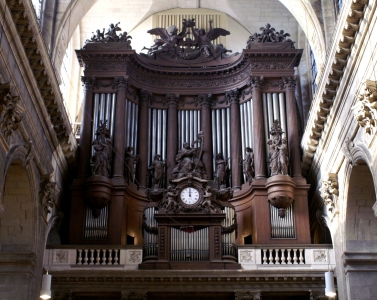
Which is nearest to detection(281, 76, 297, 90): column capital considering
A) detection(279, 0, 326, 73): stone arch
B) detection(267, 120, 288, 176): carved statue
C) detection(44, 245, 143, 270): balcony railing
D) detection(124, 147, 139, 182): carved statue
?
detection(279, 0, 326, 73): stone arch

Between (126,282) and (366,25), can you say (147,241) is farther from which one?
(366,25)

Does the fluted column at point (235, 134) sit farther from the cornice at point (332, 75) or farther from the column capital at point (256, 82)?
the cornice at point (332, 75)

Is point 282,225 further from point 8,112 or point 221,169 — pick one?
point 8,112

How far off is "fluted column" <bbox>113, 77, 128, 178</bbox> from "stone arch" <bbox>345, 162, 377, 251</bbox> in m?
7.07

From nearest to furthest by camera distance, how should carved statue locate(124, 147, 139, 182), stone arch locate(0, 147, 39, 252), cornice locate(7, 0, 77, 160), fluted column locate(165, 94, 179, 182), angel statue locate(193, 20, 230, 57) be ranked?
cornice locate(7, 0, 77, 160) → stone arch locate(0, 147, 39, 252) → carved statue locate(124, 147, 139, 182) → fluted column locate(165, 94, 179, 182) → angel statue locate(193, 20, 230, 57)

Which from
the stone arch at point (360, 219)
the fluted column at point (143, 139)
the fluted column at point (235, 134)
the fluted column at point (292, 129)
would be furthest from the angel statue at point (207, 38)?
the stone arch at point (360, 219)

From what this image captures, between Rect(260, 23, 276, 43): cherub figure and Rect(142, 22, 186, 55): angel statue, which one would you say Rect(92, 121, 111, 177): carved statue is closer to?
Rect(142, 22, 186, 55): angel statue

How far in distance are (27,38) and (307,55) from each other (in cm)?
1315

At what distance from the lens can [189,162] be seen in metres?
22.4

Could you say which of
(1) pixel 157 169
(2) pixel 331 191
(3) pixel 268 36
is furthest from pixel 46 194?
(3) pixel 268 36

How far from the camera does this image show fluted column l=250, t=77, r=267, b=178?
882 inches

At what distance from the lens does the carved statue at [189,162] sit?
21.9 metres

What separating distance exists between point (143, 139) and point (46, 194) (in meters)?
5.23

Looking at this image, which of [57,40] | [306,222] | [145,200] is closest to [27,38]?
[57,40]
